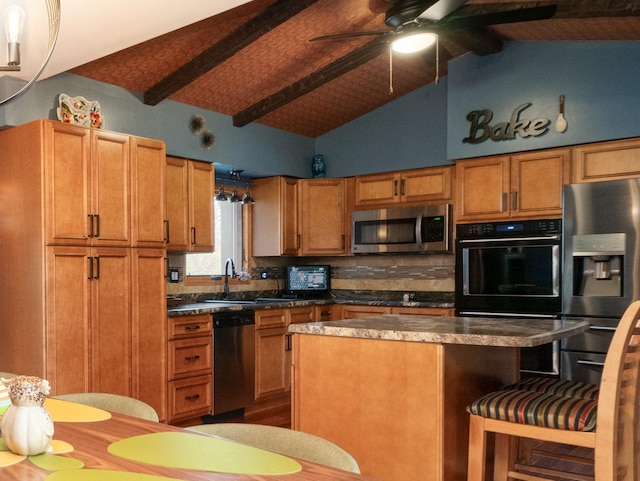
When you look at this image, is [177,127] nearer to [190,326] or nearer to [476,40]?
[190,326]

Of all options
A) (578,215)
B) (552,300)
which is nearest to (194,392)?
(552,300)

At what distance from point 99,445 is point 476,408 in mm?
1555

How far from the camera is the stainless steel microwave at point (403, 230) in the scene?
5191 mm

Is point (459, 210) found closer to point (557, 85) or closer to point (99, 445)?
point (557, 85)

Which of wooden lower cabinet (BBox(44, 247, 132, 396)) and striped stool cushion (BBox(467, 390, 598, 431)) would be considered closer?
striped stool cushion (BBox(467, 390, 598, 431))

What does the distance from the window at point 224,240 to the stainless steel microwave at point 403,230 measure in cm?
115

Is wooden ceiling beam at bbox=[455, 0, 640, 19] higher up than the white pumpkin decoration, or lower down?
higher up

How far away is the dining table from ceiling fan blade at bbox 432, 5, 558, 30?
104 inches

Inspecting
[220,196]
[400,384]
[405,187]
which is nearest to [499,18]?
[400,384]

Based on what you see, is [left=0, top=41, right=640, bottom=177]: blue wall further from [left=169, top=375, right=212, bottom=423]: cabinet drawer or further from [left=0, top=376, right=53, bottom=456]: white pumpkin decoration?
[left=0, top=376, right=53, bottom=456]: white pumpkin decoration

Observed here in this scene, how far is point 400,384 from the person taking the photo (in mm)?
2545

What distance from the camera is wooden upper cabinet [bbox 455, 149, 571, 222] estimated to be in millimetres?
4609

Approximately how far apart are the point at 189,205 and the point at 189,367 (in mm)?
1296

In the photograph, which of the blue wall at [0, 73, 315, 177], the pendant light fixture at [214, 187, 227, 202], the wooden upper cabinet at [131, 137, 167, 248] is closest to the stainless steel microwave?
the blue wall at [0, 73, 315, 177]
